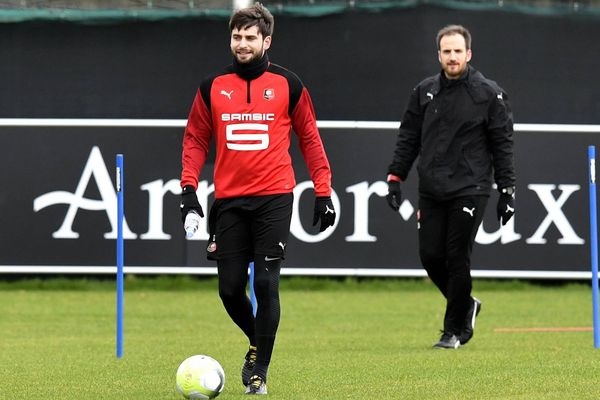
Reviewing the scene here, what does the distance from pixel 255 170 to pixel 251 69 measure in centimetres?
53

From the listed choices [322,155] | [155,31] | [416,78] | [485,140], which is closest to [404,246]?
[416,78]

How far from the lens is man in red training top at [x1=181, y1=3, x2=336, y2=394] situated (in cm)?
716

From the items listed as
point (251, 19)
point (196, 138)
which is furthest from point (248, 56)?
point (196, 138)

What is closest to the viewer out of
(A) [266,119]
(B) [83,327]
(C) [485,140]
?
(A) [266,119]

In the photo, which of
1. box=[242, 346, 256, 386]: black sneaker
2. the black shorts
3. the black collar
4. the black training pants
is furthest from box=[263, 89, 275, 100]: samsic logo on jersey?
the black training pants

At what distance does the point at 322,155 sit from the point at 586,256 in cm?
678

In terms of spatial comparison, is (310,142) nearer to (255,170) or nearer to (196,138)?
(255,170)

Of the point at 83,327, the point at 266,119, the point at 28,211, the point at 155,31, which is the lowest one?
the point at 83,327

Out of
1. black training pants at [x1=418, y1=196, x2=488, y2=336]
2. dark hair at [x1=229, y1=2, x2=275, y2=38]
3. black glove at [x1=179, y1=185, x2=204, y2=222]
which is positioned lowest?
black training pants at [x1=418, y1=196, x2=488, y2=336]

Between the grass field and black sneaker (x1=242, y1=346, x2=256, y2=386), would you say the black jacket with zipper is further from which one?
black sneaker (x1=242, y1=346, x2=256, y2=386)

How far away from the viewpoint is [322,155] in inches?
289

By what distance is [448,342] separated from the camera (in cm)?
939

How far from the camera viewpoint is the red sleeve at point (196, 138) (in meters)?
7.36

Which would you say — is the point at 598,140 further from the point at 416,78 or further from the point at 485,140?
the point at 485,140
